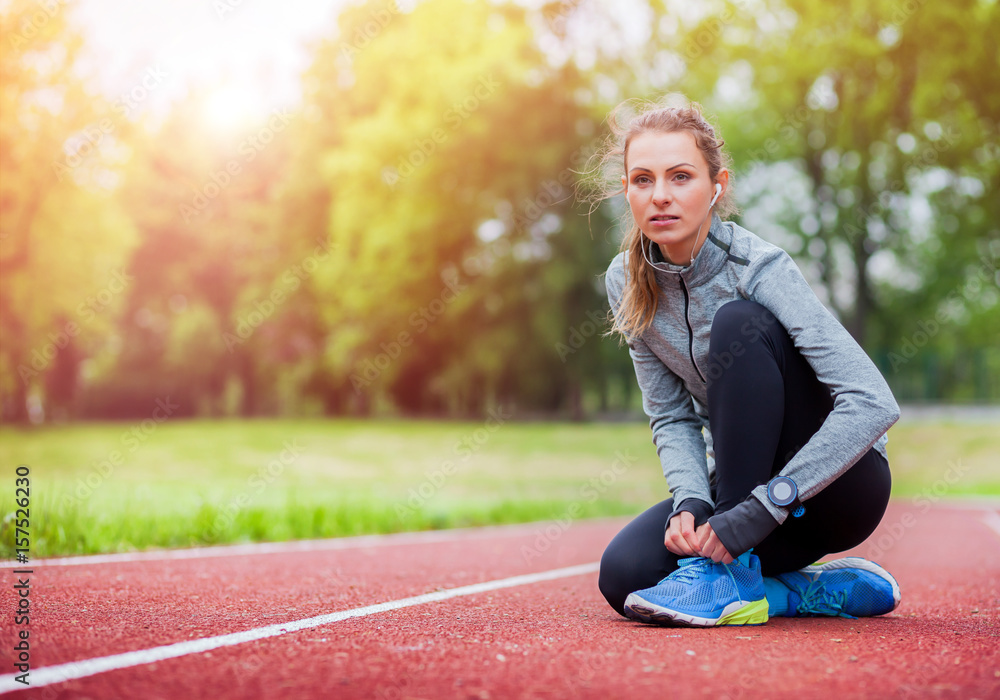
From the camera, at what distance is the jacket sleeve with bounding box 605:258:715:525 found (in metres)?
3.01

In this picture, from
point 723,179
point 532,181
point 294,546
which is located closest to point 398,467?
point 532,181

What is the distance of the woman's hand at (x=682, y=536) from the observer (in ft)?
9.05

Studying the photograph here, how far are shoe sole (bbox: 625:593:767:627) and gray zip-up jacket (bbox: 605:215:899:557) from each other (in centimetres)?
21

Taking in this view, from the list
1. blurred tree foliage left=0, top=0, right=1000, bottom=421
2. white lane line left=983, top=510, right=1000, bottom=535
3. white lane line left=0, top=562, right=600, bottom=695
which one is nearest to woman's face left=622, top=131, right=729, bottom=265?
white lane line left=0, top=562, right=600, bottom=695

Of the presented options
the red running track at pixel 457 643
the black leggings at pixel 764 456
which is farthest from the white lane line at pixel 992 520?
the black leggings at pixel 764 456

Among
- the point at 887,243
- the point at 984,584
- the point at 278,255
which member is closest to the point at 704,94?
the point at 887,243

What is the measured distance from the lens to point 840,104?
2164 cm

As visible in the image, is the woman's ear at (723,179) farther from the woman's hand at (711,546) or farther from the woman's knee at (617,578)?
the woman's knee at (617,578)

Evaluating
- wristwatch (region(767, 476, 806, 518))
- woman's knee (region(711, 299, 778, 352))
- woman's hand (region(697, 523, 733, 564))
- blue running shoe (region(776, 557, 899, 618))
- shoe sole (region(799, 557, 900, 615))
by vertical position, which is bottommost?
blue running shoe (region(776, 557, 899, 618))

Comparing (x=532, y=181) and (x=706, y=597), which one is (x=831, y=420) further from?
(x=532, y=181)

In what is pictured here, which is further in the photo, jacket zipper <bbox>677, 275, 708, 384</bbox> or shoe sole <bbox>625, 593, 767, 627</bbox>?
jacket zipper <bbox>677, 275, 708, 384</bbox>

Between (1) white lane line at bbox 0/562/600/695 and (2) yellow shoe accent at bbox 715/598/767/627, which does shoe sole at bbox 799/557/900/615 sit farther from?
(1) white lane line at bbox 0/562/600/695

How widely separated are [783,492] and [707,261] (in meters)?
0.85

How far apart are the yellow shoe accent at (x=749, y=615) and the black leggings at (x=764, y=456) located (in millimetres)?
201
